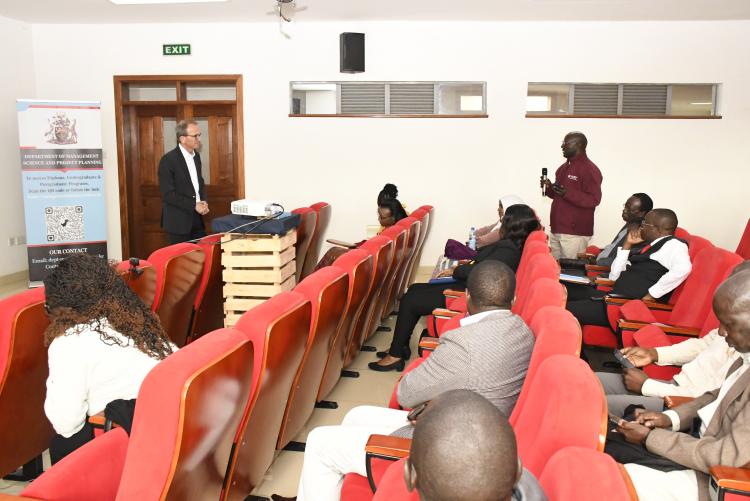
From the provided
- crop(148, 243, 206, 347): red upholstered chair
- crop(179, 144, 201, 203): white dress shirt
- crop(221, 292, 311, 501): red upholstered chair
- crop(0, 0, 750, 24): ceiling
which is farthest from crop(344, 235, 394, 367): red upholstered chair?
crop(0, 0, 750, 24): ceiling

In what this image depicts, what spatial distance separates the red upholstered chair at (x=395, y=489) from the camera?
119cm

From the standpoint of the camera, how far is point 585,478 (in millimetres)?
1004

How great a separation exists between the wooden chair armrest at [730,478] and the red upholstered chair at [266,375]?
120 centimetres

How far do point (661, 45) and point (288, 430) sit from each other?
6.55 m

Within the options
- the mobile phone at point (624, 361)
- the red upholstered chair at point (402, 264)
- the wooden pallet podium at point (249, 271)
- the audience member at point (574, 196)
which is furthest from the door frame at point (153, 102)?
the mobile phone at point (624, 361)

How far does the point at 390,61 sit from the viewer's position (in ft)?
23.9

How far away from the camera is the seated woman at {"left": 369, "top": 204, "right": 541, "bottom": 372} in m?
4.04

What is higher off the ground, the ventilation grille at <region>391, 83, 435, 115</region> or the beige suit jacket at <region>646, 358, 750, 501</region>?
the ventilation grille at <region>391, 83, 435, 115</region>

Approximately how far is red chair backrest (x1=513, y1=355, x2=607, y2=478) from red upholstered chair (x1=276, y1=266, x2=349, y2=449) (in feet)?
3.35

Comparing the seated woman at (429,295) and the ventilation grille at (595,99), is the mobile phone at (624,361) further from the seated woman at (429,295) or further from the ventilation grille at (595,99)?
the ventilation grille at (595,99)

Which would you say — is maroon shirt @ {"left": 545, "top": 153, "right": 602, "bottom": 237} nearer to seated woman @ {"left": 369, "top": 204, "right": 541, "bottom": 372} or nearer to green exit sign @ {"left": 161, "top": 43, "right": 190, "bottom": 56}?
seated woman @ {"left": 369, "top": 204, "right": 541, "bottom": 372}

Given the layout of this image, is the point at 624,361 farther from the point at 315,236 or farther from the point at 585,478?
the point at 315,236

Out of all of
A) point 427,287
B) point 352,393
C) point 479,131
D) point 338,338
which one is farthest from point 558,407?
point 479,131

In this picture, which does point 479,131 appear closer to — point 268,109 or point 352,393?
point 268,109
